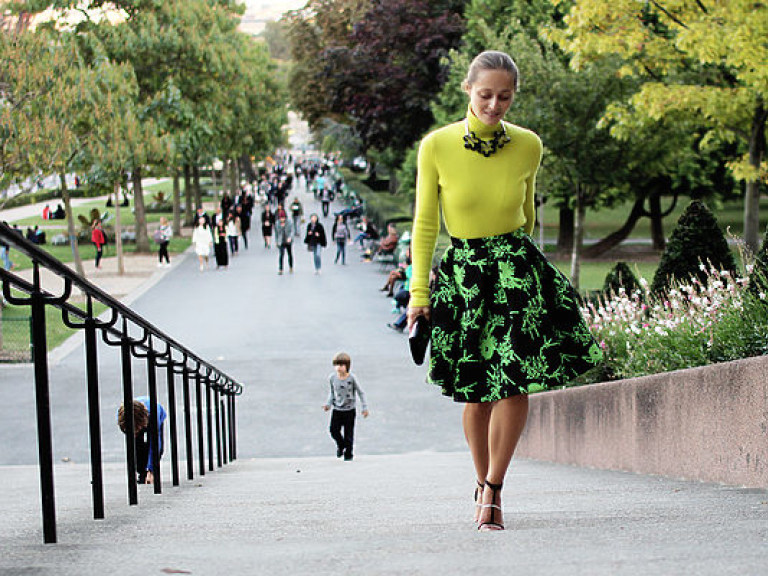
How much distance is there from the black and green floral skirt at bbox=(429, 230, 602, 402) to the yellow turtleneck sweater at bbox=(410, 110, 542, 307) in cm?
6

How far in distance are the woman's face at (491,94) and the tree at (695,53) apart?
1613cm

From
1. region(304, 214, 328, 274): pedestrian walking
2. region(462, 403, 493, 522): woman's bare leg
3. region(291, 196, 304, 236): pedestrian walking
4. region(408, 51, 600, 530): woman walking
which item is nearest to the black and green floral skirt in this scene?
region(408, 51, 600, 530): woman walking

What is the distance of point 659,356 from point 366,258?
3305 cm

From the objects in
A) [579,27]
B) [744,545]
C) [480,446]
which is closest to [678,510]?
[480,446]

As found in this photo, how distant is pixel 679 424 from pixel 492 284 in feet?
9.80

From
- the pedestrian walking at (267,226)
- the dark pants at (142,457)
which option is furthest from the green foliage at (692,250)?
the pedestrian walking at (267,226)

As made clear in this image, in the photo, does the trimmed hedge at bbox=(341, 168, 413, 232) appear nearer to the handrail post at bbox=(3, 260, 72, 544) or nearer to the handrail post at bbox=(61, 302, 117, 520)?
the handrail post at bbox=(61, 302, 117, 520)

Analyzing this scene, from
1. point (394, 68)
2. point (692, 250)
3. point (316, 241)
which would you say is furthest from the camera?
point (394, 68)

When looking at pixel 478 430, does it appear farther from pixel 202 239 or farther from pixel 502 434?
pixel 202 239

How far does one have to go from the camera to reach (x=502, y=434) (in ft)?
14.8

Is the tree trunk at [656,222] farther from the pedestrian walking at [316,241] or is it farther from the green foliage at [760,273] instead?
the green foliage at [760,273]

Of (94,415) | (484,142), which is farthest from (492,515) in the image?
(94,415)

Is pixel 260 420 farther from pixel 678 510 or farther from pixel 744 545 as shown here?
pixel 744 545

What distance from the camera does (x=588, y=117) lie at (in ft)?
96.5
